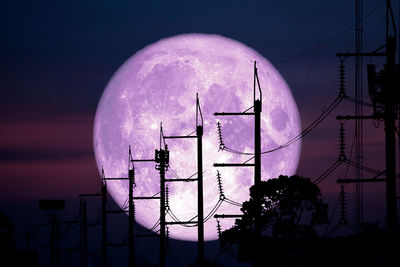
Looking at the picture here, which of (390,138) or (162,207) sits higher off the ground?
(390,138)

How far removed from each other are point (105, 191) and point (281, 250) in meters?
48.8

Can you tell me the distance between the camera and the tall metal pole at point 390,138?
30.4 metres

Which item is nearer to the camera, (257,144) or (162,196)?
(257,144)

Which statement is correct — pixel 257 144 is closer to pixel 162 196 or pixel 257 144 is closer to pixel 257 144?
pixel 257 144

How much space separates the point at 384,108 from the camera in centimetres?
3350

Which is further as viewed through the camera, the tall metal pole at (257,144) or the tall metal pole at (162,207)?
the tall metal pole at (162,207)

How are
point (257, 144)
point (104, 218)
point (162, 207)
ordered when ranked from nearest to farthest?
point (257, 144), point (162, 207), point (104, 218)

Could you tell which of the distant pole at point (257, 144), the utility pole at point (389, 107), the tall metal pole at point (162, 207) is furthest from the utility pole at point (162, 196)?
the utility pole at point (389, 107)

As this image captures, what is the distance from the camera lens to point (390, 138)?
31.2m

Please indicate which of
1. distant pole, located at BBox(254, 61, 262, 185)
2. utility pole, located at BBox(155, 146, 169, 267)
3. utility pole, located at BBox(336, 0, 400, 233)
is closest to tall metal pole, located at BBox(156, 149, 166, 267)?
utility pole, located at BBox(155, 146, 169, 267)

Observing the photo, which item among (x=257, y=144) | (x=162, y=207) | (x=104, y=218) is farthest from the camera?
(x=104, y=218)

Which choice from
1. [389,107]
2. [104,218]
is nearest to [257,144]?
[389,107]

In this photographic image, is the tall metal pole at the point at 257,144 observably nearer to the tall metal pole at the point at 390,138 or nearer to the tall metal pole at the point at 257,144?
the tall metal pole at the point at 257,144

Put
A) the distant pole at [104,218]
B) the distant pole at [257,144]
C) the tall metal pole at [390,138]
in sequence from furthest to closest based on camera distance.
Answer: the distant pole at [104,218], the distant pole at [257,144], the tall metal pole at [390,138]
